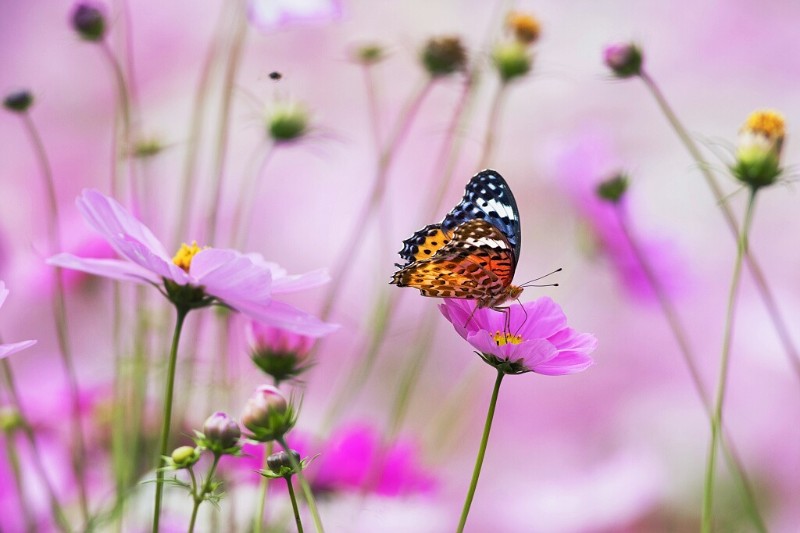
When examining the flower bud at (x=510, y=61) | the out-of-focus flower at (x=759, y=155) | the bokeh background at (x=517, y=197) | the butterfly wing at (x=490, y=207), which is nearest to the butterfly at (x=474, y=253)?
the butterfly wing at (x=490, y=207)

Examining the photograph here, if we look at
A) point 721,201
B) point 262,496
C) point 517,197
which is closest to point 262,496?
point 262,496

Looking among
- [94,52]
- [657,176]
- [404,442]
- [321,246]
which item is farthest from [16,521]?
[657,176]

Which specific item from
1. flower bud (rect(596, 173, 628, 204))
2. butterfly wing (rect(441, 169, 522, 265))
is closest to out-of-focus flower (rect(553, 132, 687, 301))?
flower bud (rect(596, 173, 628, 204))

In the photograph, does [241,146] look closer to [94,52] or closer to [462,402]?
[94,52]

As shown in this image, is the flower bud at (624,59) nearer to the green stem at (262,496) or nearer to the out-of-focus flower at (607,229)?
the out-of-focus flower at (607,229)

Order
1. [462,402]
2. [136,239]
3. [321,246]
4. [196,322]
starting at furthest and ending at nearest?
1. [321,246]
2. [462,402]
3. [196,322]
4. [136,239]
